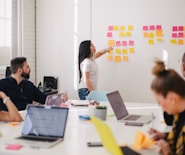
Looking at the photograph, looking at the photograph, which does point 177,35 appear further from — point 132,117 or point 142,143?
point 142,143

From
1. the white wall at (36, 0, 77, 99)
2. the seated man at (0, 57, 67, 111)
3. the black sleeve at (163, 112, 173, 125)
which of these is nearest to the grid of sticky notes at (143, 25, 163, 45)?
the white wall at (36, 0, 77, 99)

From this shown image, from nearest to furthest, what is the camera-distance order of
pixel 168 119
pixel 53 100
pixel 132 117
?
1. pixel 168 119
2. pixel 132 117
3. pixel 53 100

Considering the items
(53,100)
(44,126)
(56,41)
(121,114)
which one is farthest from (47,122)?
(56,41)

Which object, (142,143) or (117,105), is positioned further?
(117,105)

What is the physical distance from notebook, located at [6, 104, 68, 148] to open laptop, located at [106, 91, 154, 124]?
702 mm

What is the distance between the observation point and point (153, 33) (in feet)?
14.3

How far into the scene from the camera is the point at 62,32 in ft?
15.8

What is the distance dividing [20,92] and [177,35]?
237 centimetres

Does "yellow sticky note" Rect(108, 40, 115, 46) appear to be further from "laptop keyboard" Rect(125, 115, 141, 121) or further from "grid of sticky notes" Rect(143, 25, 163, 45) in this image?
"laptop keyboard" Rect(125, 115, 141, 121)

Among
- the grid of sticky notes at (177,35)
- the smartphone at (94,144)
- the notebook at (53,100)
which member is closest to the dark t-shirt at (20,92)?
the notebook at (53,100)

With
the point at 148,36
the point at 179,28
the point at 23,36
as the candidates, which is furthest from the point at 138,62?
the point at 23,36

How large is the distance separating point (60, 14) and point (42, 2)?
1.24ft

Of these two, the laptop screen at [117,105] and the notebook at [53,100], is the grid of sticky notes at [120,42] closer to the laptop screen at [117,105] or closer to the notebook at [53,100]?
the notebook at [53,100]

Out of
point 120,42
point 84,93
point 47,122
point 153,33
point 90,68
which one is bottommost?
point 84,93
